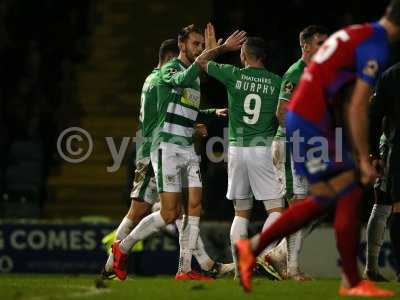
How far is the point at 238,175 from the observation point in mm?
11086

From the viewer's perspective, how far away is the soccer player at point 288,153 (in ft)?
34.7

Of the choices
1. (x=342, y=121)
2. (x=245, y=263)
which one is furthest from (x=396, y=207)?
(x=245, y=263)

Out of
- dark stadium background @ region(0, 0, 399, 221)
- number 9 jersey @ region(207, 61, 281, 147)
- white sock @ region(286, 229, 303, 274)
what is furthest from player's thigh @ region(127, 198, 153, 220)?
dark stadium background @ region(0, 0, 399, 221)

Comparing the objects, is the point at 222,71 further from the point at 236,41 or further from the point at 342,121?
the point at 342,121

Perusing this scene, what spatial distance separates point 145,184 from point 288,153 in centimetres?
151

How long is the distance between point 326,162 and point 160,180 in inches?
128

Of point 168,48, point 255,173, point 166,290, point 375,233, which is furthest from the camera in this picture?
point 168,48

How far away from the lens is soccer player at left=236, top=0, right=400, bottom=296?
784 cm

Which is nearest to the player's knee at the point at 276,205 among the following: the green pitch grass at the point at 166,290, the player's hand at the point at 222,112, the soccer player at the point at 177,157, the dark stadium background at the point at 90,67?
the soccer player at the point at 177,157

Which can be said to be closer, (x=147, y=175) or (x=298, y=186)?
(x=298, y=186)

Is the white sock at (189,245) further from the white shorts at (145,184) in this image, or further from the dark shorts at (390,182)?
the dark shorts at (390,182)

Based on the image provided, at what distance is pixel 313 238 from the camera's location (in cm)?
1521

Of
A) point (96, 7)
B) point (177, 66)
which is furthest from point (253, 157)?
point (96, 7)

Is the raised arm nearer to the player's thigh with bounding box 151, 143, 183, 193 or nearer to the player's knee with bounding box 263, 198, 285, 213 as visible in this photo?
the player's thigh with bounding box 151, 143, 183, 193
